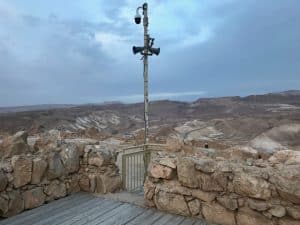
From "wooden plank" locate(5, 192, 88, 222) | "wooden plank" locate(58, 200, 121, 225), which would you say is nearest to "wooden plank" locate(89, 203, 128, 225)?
"wooden plank" locate(58, 200, 121, 225)

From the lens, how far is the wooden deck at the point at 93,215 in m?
4.42

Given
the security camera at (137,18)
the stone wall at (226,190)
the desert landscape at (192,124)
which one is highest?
the security camera at (137,18)

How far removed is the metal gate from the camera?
6.07 m

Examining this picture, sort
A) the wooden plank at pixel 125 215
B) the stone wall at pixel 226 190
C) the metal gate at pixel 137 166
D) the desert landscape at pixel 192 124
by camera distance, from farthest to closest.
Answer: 1. the desert landscape at pixel 192 124
2. the metal gate at pixel 137 166
3. the wooden plank at pixel 125 215
4. the stone wall at pixel 226 190

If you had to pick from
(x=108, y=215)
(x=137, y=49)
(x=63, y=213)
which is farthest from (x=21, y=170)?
(x=137, y=49)

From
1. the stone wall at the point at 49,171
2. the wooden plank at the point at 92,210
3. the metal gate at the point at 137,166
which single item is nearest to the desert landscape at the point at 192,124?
the stone wall at the point at 49,171

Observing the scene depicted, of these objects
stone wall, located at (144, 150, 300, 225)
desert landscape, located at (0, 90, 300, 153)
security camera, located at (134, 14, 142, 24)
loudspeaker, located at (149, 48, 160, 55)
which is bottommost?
desert landscape, located at (0, 90, 300, 153)

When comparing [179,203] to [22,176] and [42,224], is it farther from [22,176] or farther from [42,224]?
[22,176]

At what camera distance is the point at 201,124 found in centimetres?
2094

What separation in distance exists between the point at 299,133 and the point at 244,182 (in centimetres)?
1360

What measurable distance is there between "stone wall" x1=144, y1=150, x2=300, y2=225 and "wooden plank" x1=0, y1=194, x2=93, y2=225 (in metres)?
1.31

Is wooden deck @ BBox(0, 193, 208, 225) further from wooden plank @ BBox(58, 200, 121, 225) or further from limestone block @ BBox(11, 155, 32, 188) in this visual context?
limestone block @ BBox(11, 155, 32, 188)

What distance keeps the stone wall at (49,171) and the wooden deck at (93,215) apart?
8.9 inches

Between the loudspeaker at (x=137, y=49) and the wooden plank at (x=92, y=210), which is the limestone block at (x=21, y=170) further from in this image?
the loudspeaker at (x=137, y=49)
